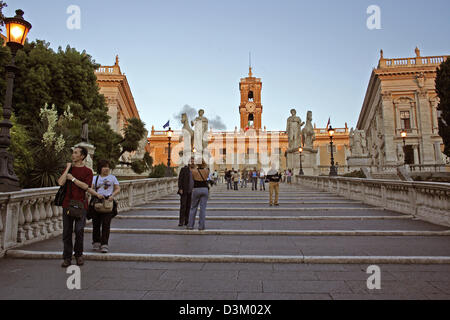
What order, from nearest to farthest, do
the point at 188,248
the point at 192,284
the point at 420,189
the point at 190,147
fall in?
the point at 192,284
the point at 188,248
the point at 420,189
the point at 190,147

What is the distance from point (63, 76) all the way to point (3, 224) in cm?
2084

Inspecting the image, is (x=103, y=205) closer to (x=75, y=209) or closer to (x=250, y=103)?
(x=75, y=209)

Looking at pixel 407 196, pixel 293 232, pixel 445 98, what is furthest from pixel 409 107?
pixel 293 232

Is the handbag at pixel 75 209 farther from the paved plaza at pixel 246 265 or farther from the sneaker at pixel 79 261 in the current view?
the paved plaza at pixel 246 265

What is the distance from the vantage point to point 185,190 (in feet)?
22.3

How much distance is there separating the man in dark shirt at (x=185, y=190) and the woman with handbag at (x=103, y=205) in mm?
2292

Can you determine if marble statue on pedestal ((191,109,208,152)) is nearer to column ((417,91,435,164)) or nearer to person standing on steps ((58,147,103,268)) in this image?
person standing on steps ((58,147,103,268))

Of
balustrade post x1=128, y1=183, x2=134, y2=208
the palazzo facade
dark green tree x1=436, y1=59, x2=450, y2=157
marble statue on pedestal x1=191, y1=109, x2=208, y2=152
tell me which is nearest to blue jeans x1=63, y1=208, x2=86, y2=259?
balustrade post x1=128, y1=183, x2=134, y2=208

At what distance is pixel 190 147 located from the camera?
58.2 ft

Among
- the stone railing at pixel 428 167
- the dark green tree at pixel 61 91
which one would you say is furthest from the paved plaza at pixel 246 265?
the stone railing at pixel 428 167

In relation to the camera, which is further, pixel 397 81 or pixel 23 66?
pixel 397 81

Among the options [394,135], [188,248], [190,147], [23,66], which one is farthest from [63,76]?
[394,135]
